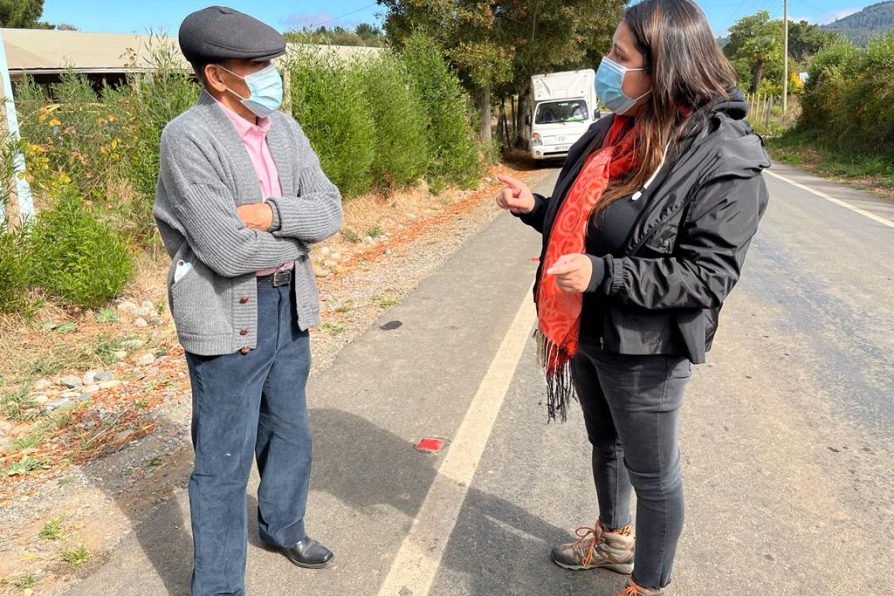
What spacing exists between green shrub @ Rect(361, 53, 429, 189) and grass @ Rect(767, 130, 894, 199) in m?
9.26

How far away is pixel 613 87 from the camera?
215 cm

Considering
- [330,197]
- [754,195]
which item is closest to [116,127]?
[330,197]

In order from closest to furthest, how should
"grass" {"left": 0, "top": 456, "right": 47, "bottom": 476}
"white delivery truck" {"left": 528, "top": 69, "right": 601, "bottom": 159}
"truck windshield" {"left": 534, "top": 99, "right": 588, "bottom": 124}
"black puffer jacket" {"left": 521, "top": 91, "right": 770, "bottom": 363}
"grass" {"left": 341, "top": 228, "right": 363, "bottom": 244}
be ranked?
1. "black puffer jacket" {"left": 521, "top": 91, "right": 770, "bottom": 363}
2. "grass" {"left": 0, "top": 456, "right": 47, "bottom": 476}
3. "grass" {"left": 341, "top": 228, "right": 363, "bottom": 244}
4. "white delivery truck" {"left": 528, "top": 69, "right": 601, "bottom": 159}
5. "truck windshield" {"left": 534, "top": 99, "right": 588, "bottom": 124}

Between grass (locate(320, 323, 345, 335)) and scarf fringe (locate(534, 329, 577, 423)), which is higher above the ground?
scarf fringe (locate(534, 329, 577, 423))

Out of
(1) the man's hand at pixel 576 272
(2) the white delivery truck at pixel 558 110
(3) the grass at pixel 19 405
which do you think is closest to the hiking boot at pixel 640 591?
(1) the man's hand at pixel 576 272

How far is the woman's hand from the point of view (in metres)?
2.59

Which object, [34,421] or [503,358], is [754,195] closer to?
[503,358]

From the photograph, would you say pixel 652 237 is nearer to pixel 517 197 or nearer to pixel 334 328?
pixel 517 197

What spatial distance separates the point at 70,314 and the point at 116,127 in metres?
3.54

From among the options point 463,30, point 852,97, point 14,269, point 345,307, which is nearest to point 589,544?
point 345,307

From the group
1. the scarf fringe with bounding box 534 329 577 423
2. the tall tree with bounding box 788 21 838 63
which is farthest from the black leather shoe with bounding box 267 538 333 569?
the tall tree with bounding box 788 21 838 63

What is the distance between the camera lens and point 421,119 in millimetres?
13797

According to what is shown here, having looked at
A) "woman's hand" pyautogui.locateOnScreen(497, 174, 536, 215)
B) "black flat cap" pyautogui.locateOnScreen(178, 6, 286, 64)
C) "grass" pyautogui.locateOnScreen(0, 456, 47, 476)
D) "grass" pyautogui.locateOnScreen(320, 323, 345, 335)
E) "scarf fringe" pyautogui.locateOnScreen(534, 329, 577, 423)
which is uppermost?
"black flat cap" pyautogui.locateOnScreen(178, 6, 286, 64)

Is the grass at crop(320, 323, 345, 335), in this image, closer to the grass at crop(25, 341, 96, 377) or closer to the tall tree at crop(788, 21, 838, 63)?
the grass at crop(25, 341, 96, 377)
